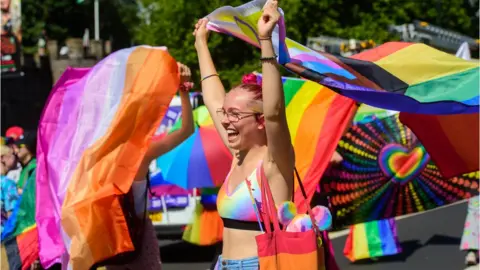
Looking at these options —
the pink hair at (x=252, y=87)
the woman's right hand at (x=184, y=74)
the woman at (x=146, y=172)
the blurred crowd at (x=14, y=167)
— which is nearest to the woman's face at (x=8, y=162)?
the blurred crowd at (x=14, y=167)

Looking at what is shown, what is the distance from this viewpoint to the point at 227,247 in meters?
3.61

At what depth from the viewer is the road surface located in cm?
963

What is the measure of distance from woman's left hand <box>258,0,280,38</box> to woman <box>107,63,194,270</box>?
2159 mm

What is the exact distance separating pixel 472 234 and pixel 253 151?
5745 mm

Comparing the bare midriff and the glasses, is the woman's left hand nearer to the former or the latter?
the glasses

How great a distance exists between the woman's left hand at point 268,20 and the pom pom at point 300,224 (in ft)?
2.33

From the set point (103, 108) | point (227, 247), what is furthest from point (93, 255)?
point (227, 247)

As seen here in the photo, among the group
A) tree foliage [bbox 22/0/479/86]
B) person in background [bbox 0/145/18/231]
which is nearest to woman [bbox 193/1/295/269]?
person in background [bbox 0/145/18/231]

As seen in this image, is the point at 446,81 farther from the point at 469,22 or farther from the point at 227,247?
the point at 469,22

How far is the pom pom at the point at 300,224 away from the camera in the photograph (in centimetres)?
330

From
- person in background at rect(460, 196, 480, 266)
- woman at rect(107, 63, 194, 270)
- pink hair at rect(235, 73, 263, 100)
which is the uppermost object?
pink hair at rect(235, 73, 263, 100)

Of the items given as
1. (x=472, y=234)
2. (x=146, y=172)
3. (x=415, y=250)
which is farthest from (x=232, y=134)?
(x=415, y=250)

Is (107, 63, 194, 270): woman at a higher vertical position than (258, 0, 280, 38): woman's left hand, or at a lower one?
lower

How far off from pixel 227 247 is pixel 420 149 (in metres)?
5.08
